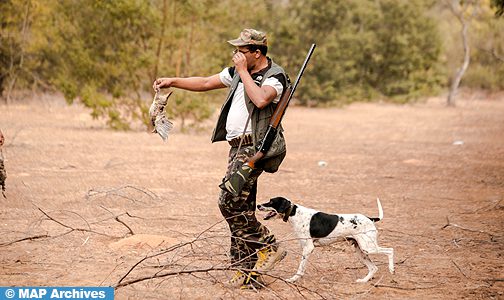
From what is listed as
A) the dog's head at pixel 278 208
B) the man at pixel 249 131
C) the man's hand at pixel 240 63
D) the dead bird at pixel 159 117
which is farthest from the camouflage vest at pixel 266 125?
the dead bird at pixel 159 117

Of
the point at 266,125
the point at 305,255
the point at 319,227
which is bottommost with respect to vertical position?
the point at 305,255

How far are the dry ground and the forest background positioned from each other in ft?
4.39

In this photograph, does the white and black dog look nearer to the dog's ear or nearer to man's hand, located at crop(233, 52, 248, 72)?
the dog's ear

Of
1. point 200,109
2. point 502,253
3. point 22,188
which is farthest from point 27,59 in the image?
point 502,253

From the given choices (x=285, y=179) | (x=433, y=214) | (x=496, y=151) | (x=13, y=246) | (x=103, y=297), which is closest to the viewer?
(x=103, y=297)

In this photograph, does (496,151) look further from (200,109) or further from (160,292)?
(160,292)

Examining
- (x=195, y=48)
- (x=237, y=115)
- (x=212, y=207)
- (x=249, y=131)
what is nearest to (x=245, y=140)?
(x=249, y=131)

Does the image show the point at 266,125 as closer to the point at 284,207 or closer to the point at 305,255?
the point at 284,207

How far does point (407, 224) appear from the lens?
350 inches

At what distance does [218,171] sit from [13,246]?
6.24m

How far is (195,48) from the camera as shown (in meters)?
20.2

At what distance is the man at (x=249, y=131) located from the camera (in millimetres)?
5629

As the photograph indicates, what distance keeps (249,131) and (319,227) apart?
0.96 m

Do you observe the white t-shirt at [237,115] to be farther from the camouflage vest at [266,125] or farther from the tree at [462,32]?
the tree at [462,32]
